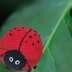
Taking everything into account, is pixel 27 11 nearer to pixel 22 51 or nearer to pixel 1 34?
pixel 1 34

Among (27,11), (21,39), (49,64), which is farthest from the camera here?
(27,11)

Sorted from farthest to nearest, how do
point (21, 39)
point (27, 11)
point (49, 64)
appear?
point (27, 11) < point (49, 64) < point (21, 39)

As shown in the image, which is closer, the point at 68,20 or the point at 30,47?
the point at 30,47

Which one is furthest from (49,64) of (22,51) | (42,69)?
(22,51)

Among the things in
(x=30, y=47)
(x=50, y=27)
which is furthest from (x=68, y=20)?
(x=30, y=47)

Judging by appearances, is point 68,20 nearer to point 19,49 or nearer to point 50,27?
point 50,27

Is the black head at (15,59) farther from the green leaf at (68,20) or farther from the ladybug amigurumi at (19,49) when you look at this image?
the green leaf at (68,20)

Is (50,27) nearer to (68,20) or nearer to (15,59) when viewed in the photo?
(68,20)
